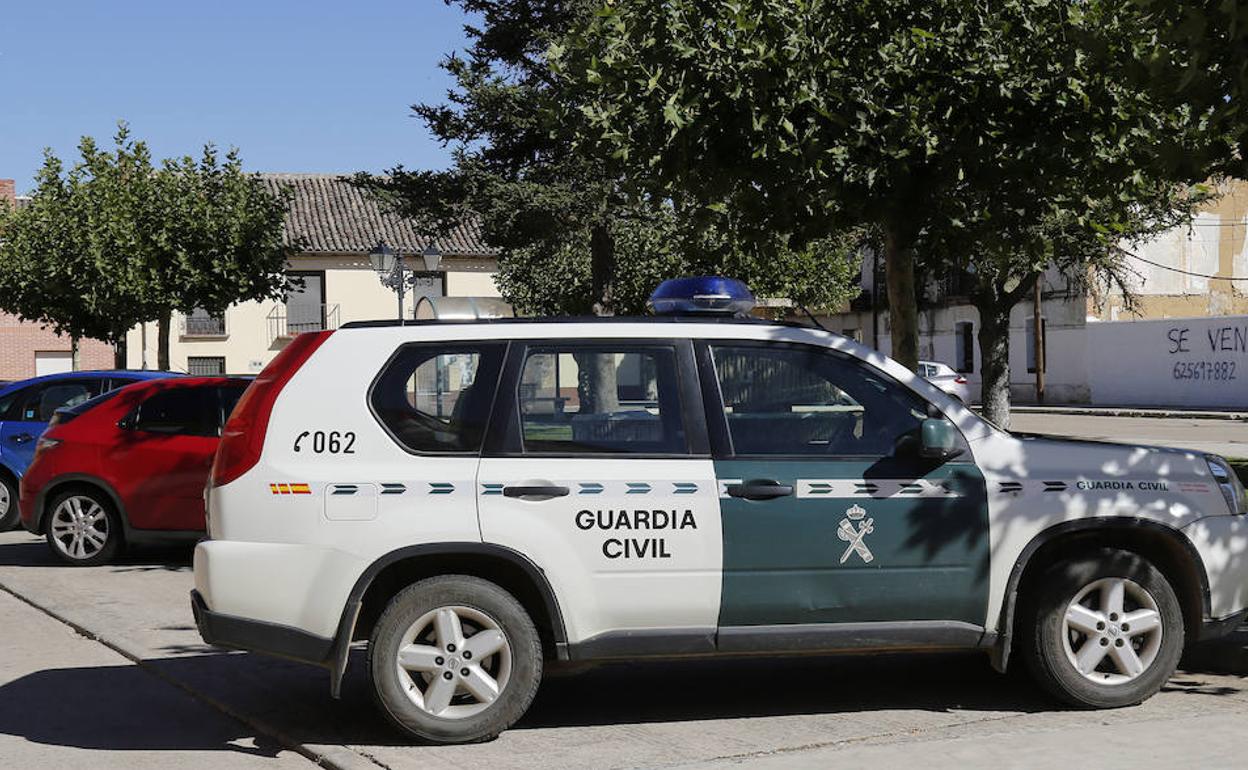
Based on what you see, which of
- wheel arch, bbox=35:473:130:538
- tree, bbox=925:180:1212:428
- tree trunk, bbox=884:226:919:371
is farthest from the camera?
tree, bbox=925:180:1212:428

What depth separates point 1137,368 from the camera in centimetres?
4412

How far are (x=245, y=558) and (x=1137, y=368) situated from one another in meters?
41.4

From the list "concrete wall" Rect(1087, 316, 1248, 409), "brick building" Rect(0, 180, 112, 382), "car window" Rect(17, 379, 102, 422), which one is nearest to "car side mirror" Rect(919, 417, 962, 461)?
"car window" Rect(17, 379, 102, 422)

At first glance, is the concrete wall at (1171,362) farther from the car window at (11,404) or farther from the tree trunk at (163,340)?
the car window at (11,404)

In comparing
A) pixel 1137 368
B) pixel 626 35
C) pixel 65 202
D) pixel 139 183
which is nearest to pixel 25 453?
pixel 626 35

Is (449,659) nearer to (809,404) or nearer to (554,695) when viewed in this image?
(554,695)

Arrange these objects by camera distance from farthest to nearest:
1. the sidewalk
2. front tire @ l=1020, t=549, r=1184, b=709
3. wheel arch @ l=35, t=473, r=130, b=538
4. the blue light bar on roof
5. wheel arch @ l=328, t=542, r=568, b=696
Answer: the sidewalk → wheel arch @ l=35, t=473, r=130, b=538 → the blue light bar on roof → front tire @ l=1020, t=549, r=1184, b=709 → wheel arch @ l=328, t=542, r=568, b=696

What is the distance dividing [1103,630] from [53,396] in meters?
12.6

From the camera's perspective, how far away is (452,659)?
20.4 ft

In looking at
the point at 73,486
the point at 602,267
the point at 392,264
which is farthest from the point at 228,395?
the point at 602,267

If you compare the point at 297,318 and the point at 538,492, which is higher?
the point at 297,318

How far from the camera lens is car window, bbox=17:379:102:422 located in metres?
15.9

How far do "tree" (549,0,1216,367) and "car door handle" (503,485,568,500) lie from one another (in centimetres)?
630

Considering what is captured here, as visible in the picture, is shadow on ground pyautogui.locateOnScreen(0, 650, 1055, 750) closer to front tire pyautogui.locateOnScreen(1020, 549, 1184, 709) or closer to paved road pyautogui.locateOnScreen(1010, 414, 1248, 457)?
front tire pyautogui.locateOnScreen(1020, 549, 1184, 709)
